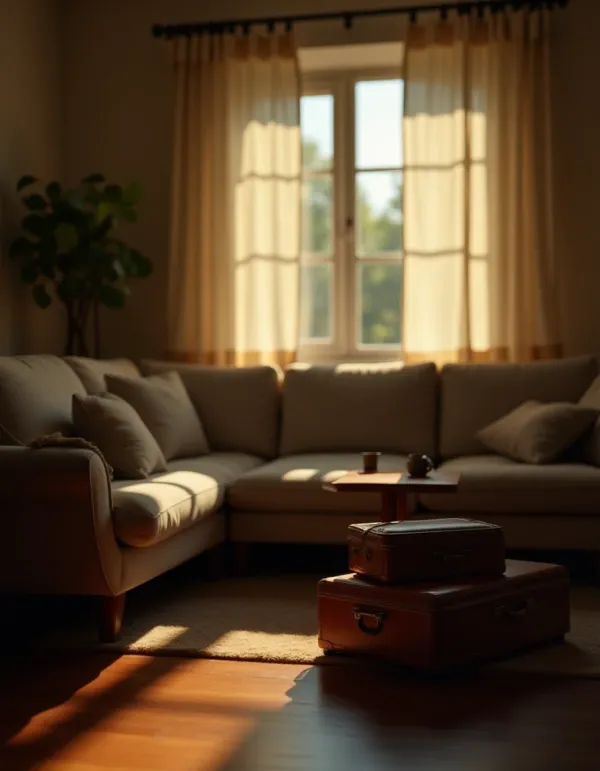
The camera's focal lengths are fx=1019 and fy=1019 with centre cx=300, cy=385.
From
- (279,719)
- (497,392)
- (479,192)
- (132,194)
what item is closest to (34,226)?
(132,194)

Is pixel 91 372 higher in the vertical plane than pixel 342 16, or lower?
lower

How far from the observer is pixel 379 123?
18.0ft

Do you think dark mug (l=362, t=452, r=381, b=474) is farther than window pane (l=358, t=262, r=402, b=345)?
No

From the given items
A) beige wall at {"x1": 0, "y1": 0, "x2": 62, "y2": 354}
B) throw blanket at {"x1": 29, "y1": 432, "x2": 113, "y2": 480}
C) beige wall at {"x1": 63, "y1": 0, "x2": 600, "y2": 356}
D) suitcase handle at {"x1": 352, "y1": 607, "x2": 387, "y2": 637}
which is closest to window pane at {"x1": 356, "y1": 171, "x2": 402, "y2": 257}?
beige wall at {"x1": 63, "y1": 0, "x2": 600, "y2": 356}

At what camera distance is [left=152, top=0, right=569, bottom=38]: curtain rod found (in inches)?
200

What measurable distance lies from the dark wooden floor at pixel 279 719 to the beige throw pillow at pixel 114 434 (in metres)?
0.93

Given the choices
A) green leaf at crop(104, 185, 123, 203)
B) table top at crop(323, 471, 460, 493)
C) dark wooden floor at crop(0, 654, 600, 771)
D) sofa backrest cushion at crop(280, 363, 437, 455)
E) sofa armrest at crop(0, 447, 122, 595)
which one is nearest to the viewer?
dark wooden floor at crop(0, 654, 600, 771)

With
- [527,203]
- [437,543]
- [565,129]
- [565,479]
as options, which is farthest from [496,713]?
[565,129]

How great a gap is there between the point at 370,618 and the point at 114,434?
1373mm

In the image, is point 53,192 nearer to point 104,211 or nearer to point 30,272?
point 104,211

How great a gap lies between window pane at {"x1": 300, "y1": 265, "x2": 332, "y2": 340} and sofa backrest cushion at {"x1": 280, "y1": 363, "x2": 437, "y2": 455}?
58 centimetres

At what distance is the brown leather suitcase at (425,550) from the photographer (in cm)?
290

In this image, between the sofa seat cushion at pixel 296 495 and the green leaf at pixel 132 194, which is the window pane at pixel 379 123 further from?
the sofa seat cushion at pixel 296 495

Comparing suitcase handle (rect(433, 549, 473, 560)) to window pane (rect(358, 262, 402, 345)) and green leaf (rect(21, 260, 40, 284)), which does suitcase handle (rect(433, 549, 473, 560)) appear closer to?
window pane (rect(358, 262, 402, 345))
